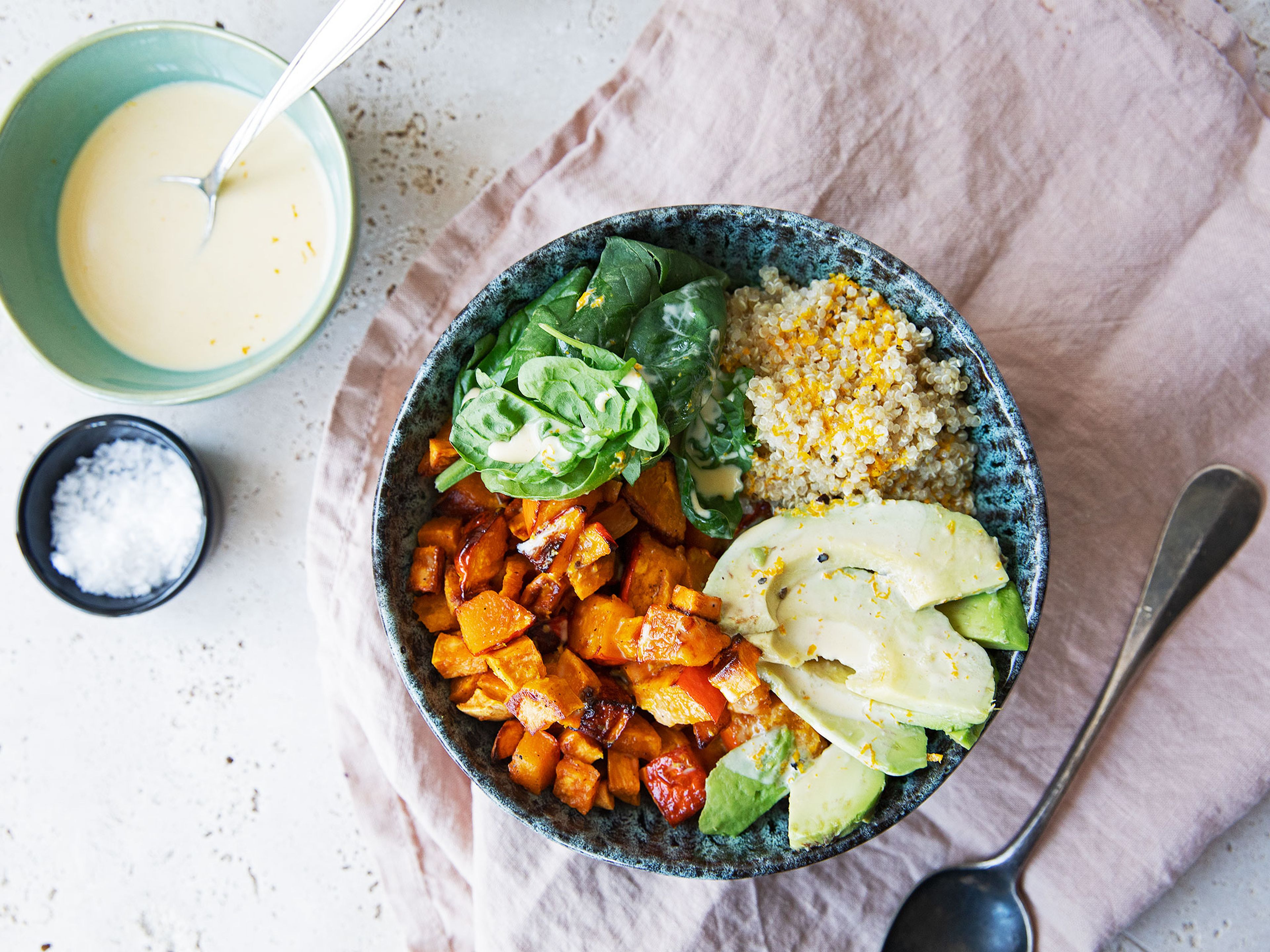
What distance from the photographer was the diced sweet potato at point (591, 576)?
56.8 inches

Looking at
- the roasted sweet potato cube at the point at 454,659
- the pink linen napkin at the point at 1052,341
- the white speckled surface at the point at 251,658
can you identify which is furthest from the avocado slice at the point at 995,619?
the white speckled surface at the point at 251,658

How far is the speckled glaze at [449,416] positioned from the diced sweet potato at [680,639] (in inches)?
12.4

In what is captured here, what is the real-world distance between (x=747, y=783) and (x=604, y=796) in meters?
0.24

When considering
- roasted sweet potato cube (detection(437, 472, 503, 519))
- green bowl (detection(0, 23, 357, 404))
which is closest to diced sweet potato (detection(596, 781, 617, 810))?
roasted sweet potato cube (detection(437, 472, 503, 519))

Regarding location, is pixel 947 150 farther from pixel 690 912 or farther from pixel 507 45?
pixel 690 912

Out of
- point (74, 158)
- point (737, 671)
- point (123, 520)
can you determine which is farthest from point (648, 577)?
point (74, 158)

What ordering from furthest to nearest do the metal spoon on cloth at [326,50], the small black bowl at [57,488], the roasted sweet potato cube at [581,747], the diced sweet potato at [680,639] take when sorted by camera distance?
the small black bowl at [57,488]
the metal spoon on cloth at [326,50]
the roasted sweet potato cube at [581,747]
the diced sweet potato at [680,639]

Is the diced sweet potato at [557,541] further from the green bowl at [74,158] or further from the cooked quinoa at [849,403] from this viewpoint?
the green bowl at [74,158]

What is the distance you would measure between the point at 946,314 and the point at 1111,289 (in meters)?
0.58

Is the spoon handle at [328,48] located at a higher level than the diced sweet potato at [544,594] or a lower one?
higher

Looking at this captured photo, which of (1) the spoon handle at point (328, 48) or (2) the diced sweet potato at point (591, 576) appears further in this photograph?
(1) the spoon handle at point (328, 48)

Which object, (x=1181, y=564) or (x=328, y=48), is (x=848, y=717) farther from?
→ (x=328, y=48)

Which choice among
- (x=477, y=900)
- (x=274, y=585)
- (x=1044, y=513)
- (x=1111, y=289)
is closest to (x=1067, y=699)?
(x=1044, y=513)

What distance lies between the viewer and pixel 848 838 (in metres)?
1.42
